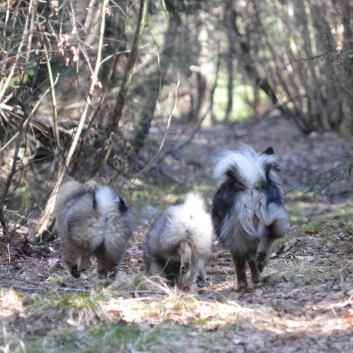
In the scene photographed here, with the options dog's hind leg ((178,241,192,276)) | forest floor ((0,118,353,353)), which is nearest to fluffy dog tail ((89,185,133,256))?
forest floor ((0,118,353,353))

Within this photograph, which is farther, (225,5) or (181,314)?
(225,5)

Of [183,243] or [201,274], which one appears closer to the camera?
[183,243]

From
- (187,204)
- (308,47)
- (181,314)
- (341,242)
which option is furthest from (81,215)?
(308,47)

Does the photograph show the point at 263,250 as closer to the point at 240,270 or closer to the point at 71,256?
the point at 240,270

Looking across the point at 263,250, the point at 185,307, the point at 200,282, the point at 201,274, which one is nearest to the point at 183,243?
the point at 201,274

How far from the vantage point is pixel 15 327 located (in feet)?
19.2

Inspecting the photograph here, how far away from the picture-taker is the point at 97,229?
23.2ft

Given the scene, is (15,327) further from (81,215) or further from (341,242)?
(341,242)

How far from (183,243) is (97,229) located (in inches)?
40.2

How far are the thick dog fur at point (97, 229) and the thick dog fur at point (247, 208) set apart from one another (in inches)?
45.0

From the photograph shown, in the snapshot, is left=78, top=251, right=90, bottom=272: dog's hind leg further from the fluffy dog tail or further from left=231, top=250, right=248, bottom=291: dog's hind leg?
left=231, top=250, right=248, bottom=291: dog's hind leg

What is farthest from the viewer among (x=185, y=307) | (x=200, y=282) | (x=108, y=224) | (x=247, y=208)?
(x=200, y=282)

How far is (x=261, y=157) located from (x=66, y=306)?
293cm

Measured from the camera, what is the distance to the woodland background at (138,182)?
18.9 feet
